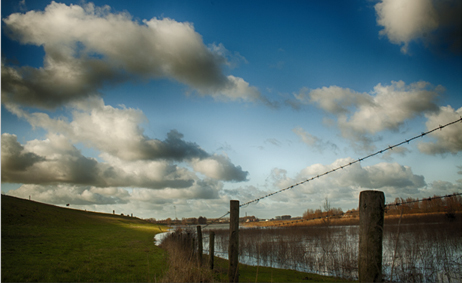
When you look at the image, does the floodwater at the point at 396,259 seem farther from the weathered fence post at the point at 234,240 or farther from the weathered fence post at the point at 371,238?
the weathered fence post at the point at 371,238

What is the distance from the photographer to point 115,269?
12742 millimetres

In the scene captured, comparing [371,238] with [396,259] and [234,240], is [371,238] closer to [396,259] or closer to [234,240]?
[234,240]

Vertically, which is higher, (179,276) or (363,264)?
(363,264)

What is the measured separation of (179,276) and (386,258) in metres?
12.8

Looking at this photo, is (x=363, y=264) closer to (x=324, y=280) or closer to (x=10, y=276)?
(x=324, y=280)

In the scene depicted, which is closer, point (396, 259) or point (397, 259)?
point (397, 259)

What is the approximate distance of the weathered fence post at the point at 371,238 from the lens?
3.00 m

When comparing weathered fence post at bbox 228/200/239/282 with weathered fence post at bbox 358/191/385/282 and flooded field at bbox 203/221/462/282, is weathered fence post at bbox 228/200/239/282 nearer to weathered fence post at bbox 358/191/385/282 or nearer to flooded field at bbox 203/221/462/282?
weathered fence post at bbox 358/191/385/282

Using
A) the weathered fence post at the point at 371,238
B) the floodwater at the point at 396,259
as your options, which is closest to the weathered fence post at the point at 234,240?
the floodwater at the point at 396,259

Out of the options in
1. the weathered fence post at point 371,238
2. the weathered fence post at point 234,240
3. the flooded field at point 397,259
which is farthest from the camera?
the flooded field at point 397,259

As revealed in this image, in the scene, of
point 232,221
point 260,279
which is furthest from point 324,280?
point 232,221

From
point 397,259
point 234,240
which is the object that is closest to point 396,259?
point 397,259

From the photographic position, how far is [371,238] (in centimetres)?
305

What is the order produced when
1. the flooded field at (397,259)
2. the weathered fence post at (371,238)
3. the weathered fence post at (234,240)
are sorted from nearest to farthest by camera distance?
the weathered fence post at (371,238) → the weathered fence post at (234,240) → the flooded field at (397,259)
